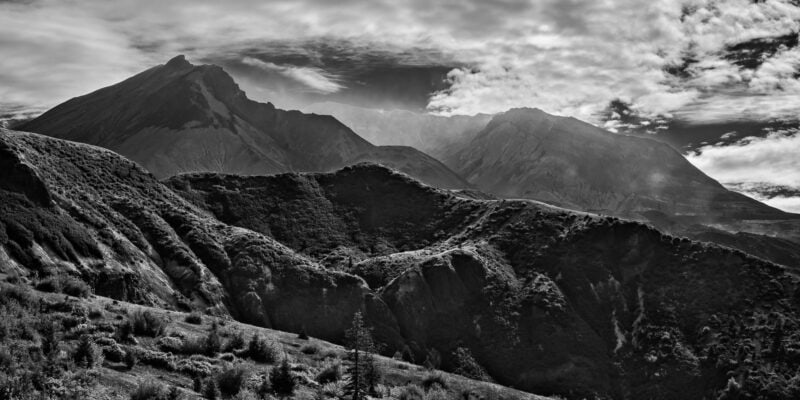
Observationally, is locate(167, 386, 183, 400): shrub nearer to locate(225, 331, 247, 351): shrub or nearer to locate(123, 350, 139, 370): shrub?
locate(123, 350, 139, 370): shrub

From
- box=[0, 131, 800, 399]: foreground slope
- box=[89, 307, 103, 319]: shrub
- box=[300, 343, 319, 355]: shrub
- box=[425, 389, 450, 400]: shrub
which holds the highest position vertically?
box=[89, 307, 103, 319]: shrub

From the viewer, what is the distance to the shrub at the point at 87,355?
22.2m

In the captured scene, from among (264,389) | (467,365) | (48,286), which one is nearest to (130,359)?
(264,389)

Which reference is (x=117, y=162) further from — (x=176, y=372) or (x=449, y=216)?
(x=176, y=372)

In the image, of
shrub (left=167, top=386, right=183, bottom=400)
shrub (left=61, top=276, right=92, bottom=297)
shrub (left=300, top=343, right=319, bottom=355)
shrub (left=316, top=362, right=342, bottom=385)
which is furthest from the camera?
shrub (left=300, top=343, right=319, bottom=355)

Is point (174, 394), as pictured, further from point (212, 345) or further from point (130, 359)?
point (212, 345)

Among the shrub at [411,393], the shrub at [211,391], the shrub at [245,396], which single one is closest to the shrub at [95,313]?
the shrub at [211,391]

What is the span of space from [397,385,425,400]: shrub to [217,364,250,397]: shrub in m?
8.20

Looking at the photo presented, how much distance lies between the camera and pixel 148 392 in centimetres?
2125

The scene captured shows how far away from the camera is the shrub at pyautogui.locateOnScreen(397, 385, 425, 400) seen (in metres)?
30.8

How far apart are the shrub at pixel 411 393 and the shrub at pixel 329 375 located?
2.79 m

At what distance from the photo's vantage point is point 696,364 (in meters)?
83.9

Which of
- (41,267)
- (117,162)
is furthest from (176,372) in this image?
(117,162)

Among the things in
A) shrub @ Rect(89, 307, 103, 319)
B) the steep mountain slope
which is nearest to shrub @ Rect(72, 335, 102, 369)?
shrub @ Rect(89, 307, 103, 319)
